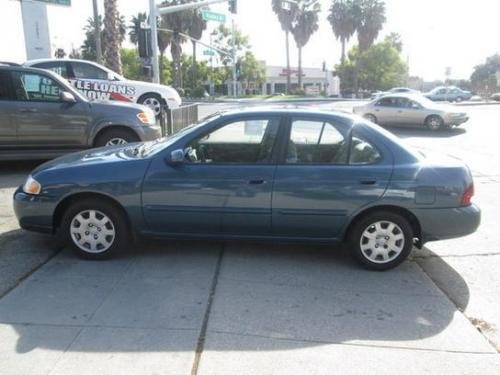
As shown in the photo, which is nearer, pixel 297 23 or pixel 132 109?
pixel 132 109

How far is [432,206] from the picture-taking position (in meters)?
4.42

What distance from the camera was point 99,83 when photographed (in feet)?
42.7

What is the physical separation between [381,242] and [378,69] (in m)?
66.9

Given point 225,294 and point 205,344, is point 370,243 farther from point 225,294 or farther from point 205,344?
point 205,344

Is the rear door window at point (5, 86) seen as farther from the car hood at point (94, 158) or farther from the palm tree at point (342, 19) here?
the palm tree at point (342, 19)

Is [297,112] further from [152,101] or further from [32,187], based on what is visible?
[152,101]

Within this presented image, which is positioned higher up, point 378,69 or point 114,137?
point 378,69

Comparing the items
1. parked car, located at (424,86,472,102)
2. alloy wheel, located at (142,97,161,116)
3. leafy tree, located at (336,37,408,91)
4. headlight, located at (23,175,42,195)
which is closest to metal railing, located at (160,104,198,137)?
alloy wheel, located at (142,97,161,116)

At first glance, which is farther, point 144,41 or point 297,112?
point 144,41

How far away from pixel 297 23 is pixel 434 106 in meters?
43.2

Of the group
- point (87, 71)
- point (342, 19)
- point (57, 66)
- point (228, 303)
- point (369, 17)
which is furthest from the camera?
point (342, 19)

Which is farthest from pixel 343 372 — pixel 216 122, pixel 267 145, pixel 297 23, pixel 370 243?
pixel 297 23

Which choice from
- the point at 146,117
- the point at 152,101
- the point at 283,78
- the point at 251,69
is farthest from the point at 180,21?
the point at 146,117

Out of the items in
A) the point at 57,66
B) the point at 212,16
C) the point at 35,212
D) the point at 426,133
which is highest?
the point at 212,16
